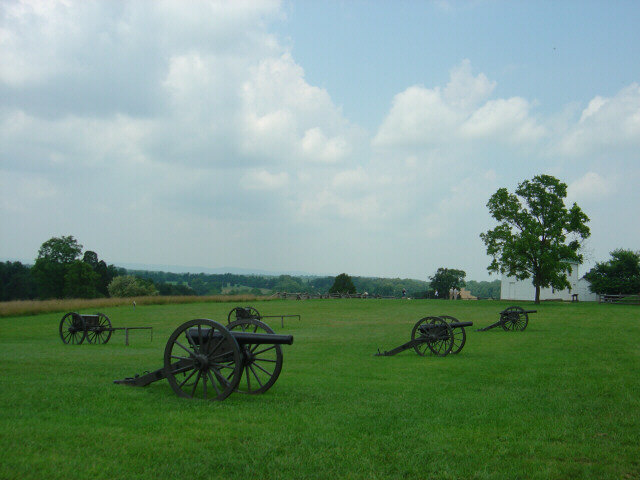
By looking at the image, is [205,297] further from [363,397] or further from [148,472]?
[148,472]

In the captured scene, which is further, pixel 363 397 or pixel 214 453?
pixel 363 397

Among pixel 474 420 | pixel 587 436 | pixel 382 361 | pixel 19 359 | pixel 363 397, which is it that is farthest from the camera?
pixel 382 361

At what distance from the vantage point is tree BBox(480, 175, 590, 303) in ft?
156

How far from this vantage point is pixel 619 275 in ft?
198

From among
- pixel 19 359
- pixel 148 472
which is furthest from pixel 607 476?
pixel 19 359

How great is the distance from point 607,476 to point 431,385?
5.24 metres

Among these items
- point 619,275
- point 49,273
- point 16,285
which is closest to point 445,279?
point 619,275

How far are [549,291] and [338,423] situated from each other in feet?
218

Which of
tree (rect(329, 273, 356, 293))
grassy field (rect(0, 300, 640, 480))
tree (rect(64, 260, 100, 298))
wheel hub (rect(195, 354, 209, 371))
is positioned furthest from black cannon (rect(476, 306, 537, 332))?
tree (rect(329, 273, 356, 293))

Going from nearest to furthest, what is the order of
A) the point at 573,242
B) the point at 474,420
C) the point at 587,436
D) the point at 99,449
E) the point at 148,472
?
the point at 148,472 → the point at 99,449 → the point at 587,436 → the point at 474,420 → the point at 573,242

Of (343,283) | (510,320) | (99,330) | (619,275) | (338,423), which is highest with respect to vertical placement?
(619,275)

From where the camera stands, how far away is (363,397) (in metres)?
9.05

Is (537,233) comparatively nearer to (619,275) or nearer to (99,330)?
(619,275)

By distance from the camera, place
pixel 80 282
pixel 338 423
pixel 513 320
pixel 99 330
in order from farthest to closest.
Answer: pixel 80 282, pixel 513 320, pixel 99 330, pixel 338 423
